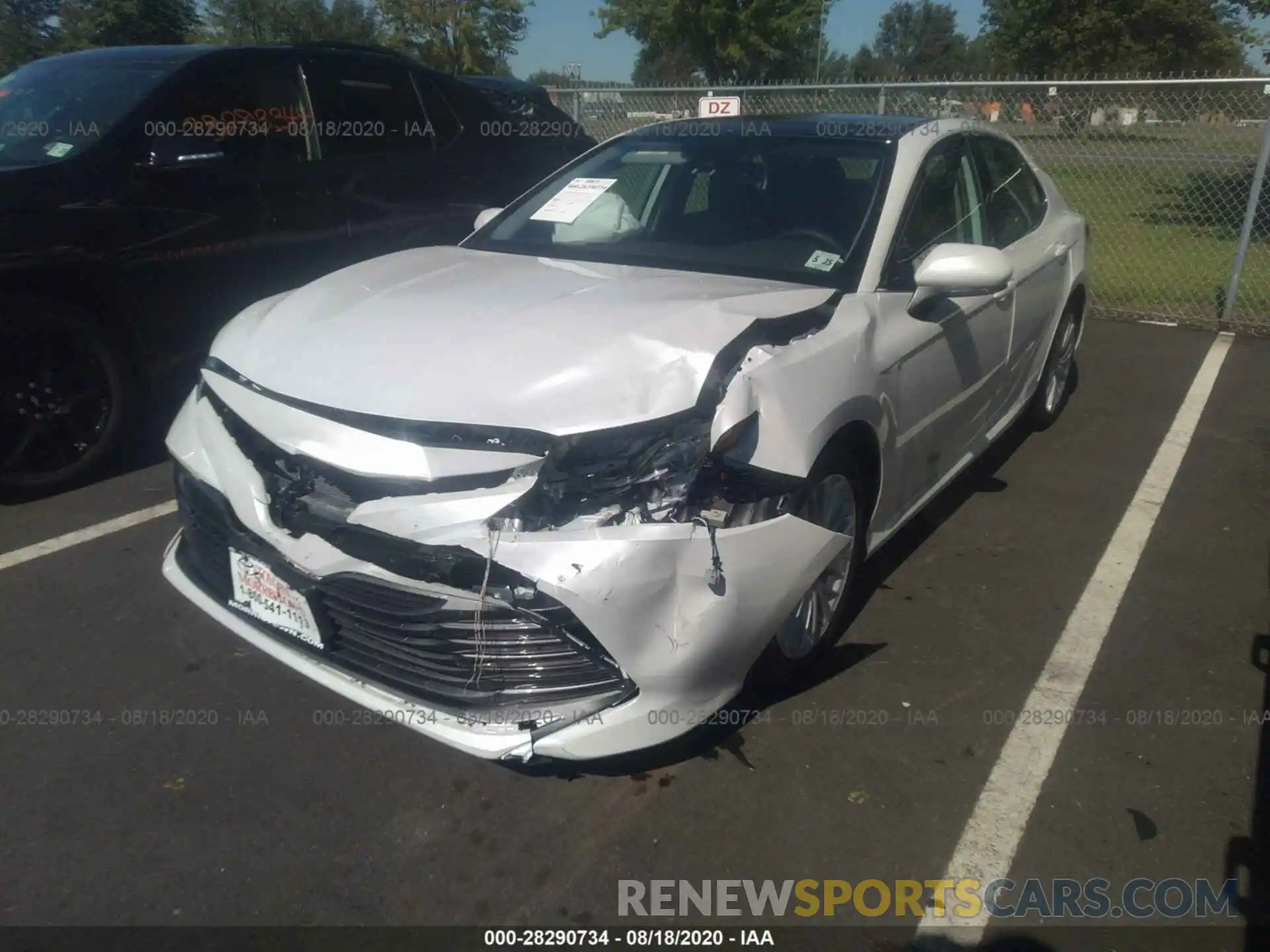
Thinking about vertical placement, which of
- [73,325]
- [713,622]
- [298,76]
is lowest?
[713,622]

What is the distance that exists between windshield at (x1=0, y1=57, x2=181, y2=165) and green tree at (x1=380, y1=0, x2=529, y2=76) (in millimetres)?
28873

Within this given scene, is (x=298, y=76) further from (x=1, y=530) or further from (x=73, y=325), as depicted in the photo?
(x=1, y=530)

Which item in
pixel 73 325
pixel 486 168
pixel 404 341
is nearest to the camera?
pixel 404 341

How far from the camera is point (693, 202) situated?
12.2 ft

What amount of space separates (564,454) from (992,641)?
6.00 ft

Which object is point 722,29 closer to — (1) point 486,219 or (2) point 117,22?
(2) point 117,22

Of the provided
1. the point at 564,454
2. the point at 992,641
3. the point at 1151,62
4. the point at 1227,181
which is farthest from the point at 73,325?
the point at 1151,62

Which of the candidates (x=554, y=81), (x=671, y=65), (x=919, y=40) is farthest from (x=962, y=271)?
(x=919, y=40)

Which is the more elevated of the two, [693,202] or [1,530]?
[693,202]

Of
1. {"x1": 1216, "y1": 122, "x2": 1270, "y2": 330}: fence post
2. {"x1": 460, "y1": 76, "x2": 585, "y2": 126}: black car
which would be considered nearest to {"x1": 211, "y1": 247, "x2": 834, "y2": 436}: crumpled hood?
{"x1": 460, "y1": 76, "x2": 585, "y2": 126}: black car

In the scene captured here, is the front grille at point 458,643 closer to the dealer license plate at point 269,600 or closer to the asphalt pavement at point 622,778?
the dealer license plate at point 269,600

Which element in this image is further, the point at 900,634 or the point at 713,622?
the point at 900,634

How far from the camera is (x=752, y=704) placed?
114 inches

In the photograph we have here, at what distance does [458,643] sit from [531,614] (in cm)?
20
